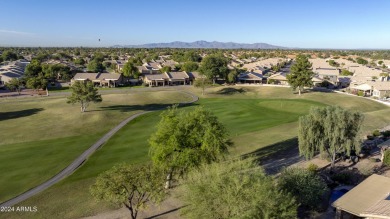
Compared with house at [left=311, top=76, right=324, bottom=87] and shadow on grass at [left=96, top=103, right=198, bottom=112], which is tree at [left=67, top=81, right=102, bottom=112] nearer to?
shadow on grass at [left=96, top=103, right=198, bottom=112]

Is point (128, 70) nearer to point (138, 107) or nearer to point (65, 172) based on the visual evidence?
point (138, 107)

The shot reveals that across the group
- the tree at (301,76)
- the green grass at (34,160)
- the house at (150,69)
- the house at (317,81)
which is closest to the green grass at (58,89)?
the house at (150,69)

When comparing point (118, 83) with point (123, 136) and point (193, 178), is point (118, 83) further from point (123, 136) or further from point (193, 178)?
point (193, 178)

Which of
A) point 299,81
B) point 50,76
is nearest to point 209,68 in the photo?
point 299,81

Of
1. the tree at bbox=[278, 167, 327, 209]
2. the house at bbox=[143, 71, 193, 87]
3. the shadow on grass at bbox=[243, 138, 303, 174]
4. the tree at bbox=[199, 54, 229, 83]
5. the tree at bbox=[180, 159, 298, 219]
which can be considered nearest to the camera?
the tree at bbox=[180, 159, 298, 219]

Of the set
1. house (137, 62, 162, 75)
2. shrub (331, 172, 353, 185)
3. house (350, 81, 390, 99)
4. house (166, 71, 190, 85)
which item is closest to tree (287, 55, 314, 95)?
house (350, 81, 390, 99)

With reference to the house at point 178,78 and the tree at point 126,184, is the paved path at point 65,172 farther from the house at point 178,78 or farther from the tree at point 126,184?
the house at point 178,78

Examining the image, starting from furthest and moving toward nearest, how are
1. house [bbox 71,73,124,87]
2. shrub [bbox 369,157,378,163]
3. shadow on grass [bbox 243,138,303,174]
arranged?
house [bbox 71,73,124,87]
shrub [bbox 369,157,378,163]
shadow on grass [bbox 243,138,303,174]

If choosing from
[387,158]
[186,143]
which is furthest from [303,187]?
[387,158]
